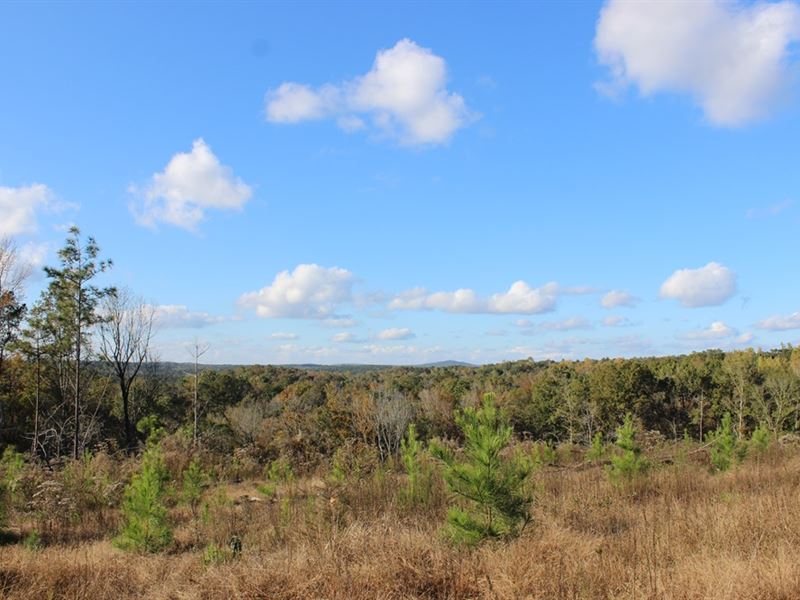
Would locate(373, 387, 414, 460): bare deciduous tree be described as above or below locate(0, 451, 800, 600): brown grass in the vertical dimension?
below

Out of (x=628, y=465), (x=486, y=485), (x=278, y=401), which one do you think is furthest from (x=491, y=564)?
(x=278, y=401)

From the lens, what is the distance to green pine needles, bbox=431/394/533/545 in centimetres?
610

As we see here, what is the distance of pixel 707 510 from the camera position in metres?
6.66

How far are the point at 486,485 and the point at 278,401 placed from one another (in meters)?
49.8

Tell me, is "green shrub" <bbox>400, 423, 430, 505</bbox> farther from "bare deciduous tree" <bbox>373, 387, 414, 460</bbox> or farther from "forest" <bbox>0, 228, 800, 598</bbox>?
"bare deciduous tree" <bbox>373, 387, 414, 460</bbox>

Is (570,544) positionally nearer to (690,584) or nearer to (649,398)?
(690,584)

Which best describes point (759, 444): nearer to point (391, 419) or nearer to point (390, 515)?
point (390, 515)

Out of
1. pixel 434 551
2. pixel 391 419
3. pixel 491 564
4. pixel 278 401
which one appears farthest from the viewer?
pixel 278 401

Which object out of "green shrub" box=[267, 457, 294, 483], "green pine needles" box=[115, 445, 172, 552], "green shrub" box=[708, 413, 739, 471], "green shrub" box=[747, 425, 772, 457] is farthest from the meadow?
"green shrub" box=[747, 425, 772, 457]

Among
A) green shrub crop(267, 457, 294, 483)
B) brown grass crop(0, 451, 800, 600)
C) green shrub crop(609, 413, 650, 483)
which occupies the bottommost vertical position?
green shrub crop(267, 457, 294, 483)

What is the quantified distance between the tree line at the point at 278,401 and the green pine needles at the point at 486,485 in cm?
582

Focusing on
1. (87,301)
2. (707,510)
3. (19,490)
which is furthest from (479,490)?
(87,301)

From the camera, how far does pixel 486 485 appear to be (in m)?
6.16

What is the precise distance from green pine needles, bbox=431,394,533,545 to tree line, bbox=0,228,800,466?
5.82 m
